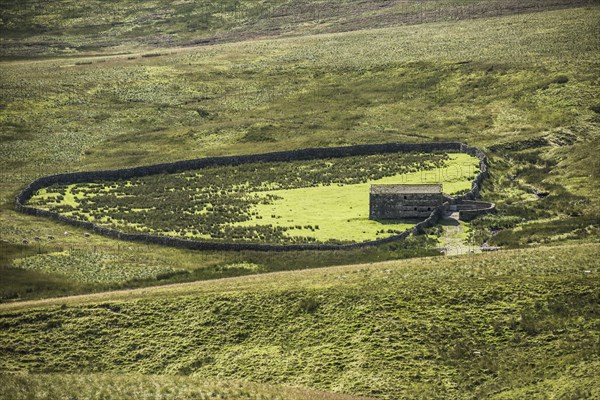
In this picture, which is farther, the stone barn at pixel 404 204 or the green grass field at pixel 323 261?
the stone barn at pixel 404 204

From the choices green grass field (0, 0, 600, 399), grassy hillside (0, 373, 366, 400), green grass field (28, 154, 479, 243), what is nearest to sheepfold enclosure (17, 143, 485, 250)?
green grass field (28, 154, 479, 243)

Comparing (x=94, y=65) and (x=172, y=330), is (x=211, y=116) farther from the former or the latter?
(x=172, y=330)

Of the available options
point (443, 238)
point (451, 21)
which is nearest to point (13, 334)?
point (443, 238)

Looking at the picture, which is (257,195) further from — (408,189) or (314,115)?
(314,115)

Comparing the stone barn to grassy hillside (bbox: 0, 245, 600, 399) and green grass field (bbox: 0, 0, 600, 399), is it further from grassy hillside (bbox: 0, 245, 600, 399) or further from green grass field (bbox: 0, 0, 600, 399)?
grassy hillside (bbox: 0, 245, 600, 399)

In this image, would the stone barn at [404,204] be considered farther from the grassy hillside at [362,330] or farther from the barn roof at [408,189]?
the grassy hillside at [362,330]

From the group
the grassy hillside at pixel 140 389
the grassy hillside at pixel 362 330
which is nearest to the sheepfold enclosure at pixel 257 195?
the grassy hillside at pixel 362 330
